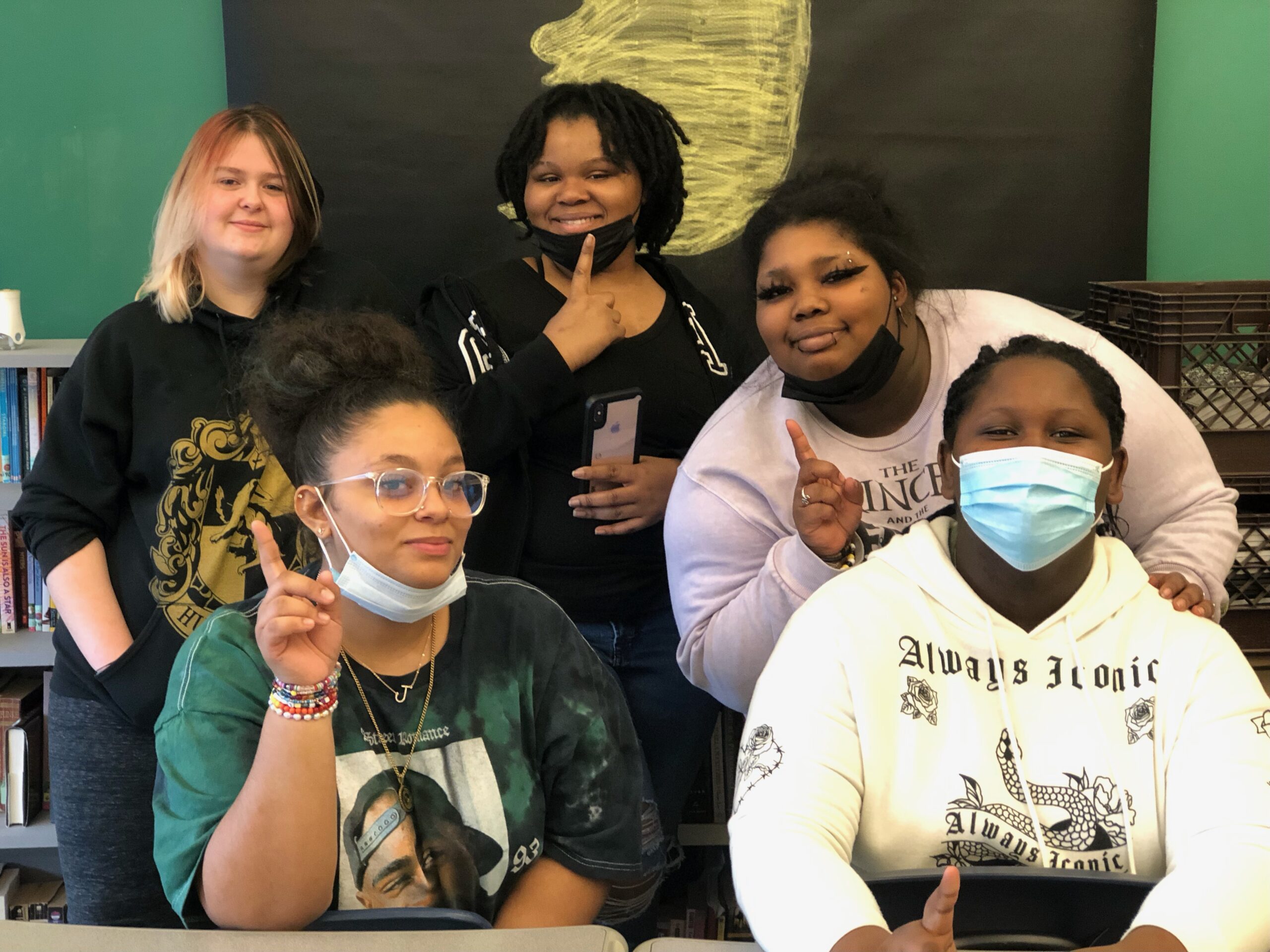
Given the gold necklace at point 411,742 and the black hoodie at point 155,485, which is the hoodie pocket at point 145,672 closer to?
the black hoodie at point 155,485

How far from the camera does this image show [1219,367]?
2225 millimetres

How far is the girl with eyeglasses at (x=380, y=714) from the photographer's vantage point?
1.27 m

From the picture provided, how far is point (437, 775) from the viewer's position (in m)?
1.46

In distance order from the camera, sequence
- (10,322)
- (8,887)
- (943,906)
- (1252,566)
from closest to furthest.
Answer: (943,906), (1252,566), (10,322), (8,887)

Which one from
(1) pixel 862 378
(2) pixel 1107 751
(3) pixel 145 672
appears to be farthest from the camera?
(3) pixel 145 672

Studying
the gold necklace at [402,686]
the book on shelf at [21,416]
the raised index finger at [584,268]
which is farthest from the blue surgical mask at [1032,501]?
→ the book on shelf at [21,416]

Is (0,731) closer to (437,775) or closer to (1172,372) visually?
(437,775)

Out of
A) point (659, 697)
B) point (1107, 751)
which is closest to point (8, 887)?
point (659, 697)

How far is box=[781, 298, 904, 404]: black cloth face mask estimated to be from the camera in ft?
5.73

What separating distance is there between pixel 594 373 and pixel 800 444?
0.58 m

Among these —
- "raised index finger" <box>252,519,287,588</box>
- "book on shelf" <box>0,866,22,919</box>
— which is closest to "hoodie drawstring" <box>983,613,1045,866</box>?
"raised index finger" <box>252,519,287,588</box>

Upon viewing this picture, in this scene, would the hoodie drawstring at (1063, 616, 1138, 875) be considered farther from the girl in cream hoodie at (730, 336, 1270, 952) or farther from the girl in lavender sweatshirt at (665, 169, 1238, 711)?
the girl in lavender sweatshirt at (665, 169, 1238, 711)

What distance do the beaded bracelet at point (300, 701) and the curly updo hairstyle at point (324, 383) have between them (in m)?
0.34

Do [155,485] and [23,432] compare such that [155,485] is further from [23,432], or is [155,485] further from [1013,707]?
[1013,707]
